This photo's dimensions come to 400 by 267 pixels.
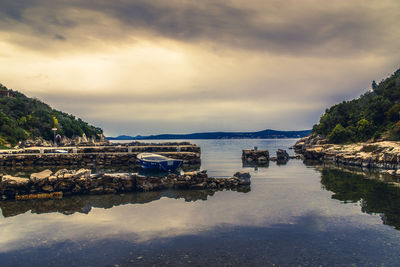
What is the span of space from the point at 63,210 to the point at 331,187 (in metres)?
20.8

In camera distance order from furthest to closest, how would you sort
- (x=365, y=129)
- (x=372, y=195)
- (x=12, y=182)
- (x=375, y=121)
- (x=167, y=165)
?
(x=375, y=121) → (x=365, y=129) → (x=167, y=165) → (x=372, y=195) → (x=12, y=182)

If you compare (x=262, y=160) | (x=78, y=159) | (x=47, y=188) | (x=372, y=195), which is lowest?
(x=262, y=160)

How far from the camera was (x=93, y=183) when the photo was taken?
20125 mm

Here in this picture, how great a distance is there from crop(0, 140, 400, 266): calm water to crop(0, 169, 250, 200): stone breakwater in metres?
1.36

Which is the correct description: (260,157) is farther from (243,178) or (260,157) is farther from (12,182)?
(12,182)

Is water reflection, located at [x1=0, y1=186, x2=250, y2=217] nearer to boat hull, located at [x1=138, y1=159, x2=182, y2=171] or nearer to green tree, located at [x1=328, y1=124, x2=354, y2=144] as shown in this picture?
boat hull, located at [x1=138, y1=159, x2=182, y2=171]

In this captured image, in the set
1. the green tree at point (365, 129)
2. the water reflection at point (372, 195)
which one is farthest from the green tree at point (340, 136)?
the water reflection at point (372, 195)

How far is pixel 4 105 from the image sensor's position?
87.3m

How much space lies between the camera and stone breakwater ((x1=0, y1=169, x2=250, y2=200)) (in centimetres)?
1866

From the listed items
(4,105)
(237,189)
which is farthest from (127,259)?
(4,105)

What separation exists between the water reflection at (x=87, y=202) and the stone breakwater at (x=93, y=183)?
2.77ft

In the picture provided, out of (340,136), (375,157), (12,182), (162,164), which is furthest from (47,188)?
(340,136)

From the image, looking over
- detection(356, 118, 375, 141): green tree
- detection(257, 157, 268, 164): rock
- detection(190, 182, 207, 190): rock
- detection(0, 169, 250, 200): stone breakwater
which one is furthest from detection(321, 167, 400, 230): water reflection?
detection(356, 118, 375, 141): green tree

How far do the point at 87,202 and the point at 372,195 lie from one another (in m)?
20.2
